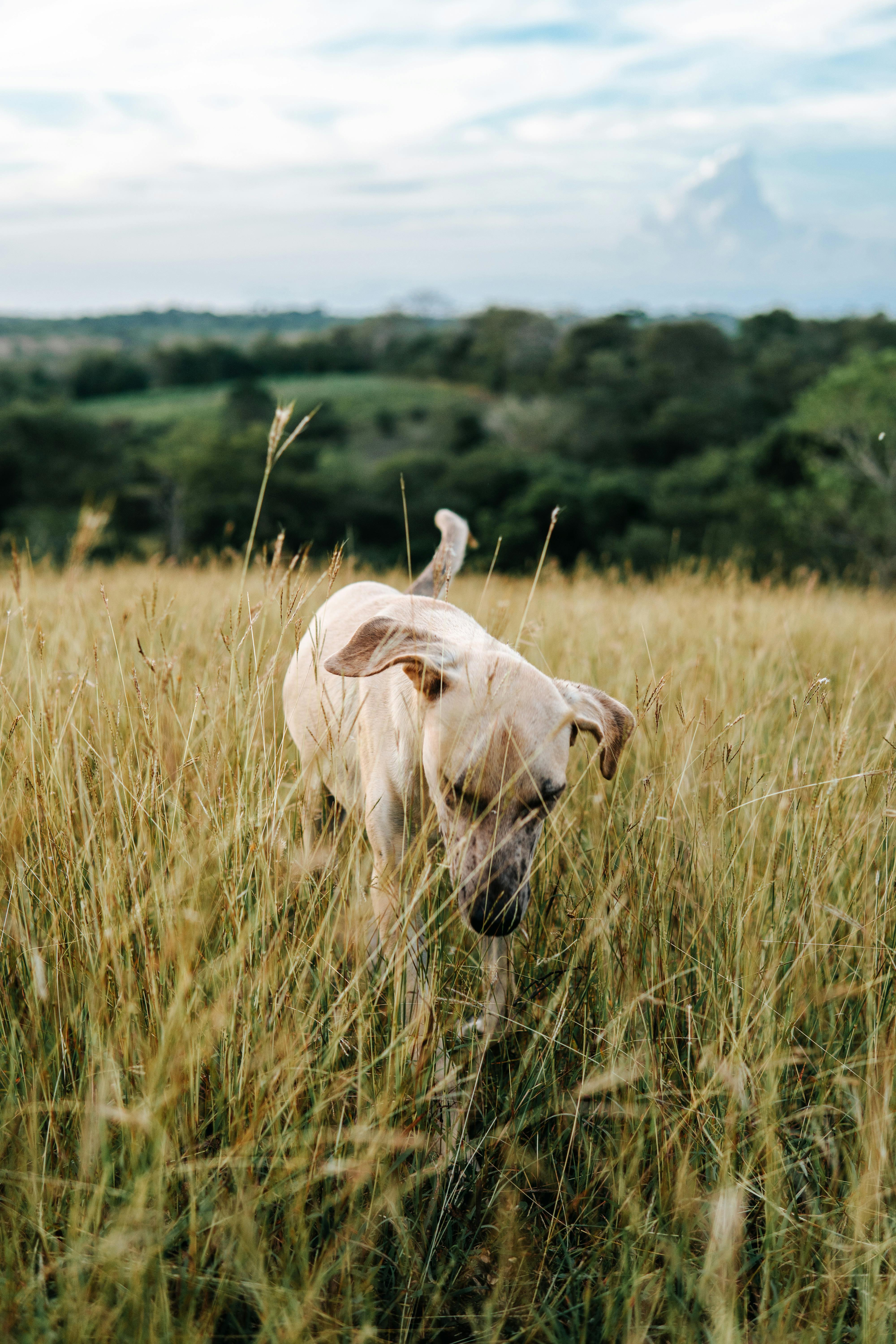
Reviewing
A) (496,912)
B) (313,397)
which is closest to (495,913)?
(496,912)

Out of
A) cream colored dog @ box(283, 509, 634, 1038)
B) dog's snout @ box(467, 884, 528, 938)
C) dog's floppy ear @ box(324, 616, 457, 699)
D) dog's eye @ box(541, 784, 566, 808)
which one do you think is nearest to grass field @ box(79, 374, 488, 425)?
cream colored dog @ box(283, 509, 634, 1038)

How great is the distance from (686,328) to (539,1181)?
175ft

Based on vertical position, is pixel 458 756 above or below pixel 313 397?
below

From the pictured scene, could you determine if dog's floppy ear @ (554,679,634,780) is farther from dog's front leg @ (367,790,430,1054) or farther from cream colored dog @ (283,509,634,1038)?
dog's front leg @ (367,790,430,1054)

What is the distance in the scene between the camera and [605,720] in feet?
6.56

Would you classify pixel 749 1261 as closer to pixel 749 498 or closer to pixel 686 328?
pixel 749 498

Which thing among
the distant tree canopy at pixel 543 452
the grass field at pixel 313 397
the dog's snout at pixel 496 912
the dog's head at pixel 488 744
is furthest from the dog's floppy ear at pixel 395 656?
the grass field at pixel 313 397

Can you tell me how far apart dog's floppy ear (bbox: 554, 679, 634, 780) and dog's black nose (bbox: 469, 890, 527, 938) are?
38cm

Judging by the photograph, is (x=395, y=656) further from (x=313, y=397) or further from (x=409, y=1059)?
(x=313, y=397)

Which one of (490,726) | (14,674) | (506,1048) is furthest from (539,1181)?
(14,674)

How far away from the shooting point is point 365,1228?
4.96ft

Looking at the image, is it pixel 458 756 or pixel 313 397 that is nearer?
pixel 458 756

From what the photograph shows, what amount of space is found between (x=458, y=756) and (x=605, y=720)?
0.38 meters

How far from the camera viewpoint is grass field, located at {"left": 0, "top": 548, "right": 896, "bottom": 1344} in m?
1.41
